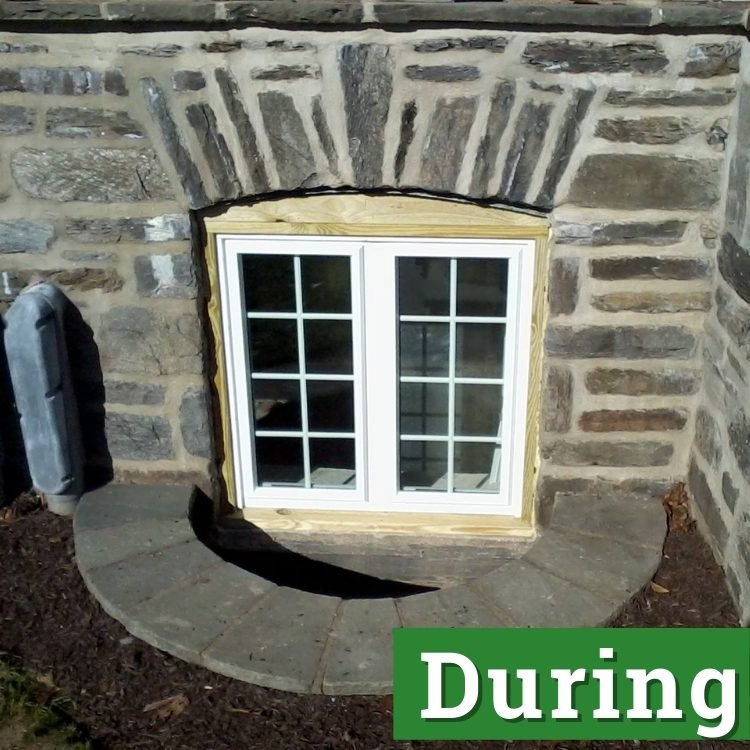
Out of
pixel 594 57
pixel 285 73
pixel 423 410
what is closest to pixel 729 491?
pixel 423 410

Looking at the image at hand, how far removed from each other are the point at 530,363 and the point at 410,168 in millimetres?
985

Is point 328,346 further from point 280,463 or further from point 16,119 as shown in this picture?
point 16,119

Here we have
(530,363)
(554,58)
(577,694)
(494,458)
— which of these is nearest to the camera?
(577,694)

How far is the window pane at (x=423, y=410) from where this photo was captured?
438cm

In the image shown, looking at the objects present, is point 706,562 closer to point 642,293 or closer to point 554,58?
point 642,293

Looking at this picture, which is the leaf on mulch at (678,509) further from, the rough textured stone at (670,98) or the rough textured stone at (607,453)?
the rough textured stone at (670,98)

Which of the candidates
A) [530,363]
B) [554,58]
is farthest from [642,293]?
[554,58]

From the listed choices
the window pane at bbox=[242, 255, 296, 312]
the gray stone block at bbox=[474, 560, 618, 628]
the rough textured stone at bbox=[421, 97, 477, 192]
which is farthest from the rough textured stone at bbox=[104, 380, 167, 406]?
the gray stone block at bbox=[474, 560, 618, 628]

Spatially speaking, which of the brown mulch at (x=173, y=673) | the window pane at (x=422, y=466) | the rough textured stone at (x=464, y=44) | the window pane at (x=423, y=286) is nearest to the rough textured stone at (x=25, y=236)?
the brown mulch at (x=173, y=673)

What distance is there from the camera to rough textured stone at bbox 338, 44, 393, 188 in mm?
3502

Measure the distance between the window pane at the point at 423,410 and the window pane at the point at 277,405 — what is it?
0.48 metres

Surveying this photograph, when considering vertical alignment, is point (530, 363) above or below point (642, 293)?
below

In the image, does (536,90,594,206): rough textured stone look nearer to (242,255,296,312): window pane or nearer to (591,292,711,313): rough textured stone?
(591,292,711,313): rough textured stone

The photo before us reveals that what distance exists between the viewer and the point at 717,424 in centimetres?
383
